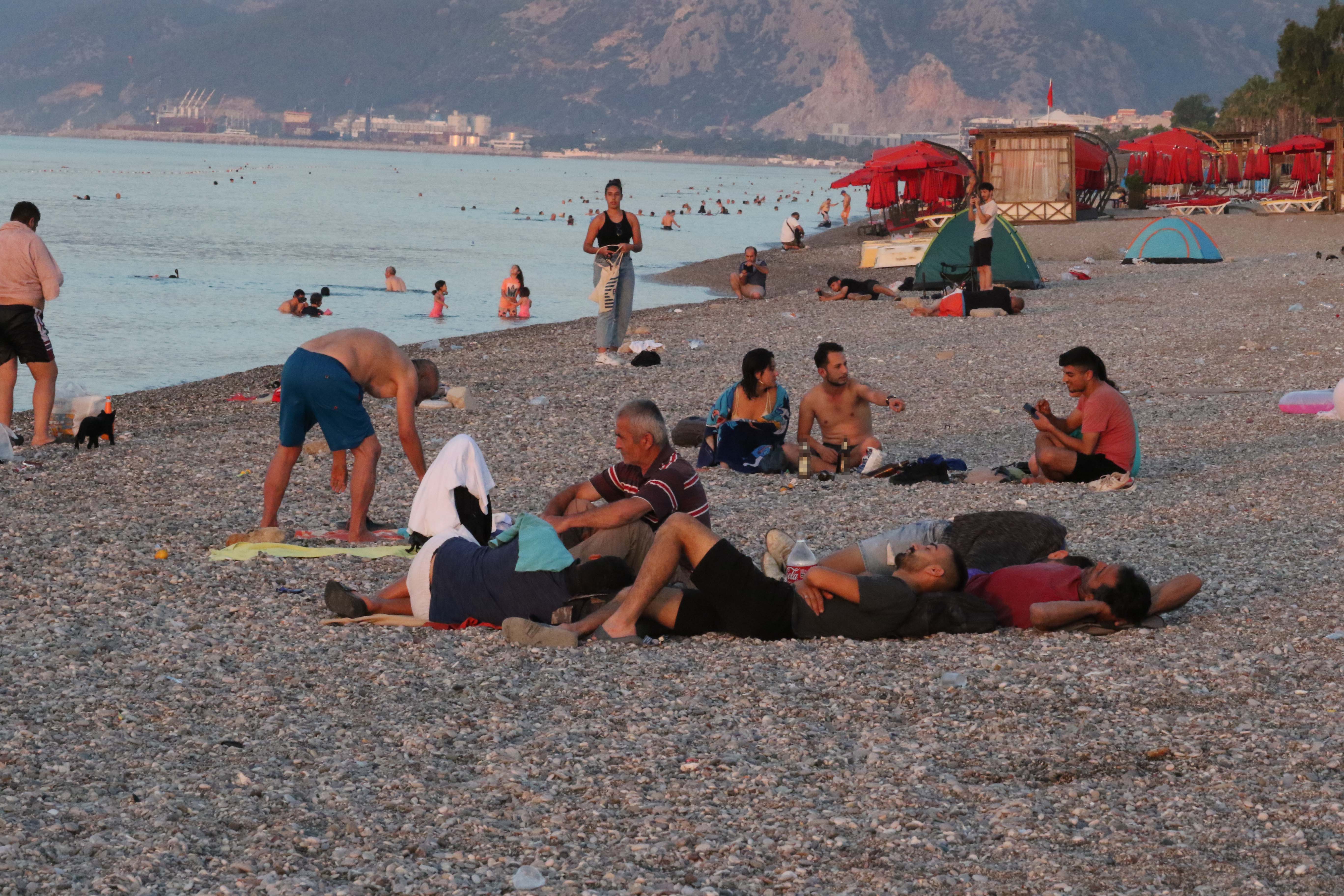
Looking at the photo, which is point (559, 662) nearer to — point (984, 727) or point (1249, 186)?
point (984, 727)

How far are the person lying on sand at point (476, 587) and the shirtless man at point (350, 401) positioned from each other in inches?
56.0

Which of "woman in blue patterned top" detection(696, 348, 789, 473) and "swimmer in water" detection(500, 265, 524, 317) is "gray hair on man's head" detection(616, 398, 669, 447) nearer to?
"woman in blue patterned top" detection(696, 348, 789, 473)

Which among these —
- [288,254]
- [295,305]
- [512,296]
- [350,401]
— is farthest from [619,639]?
[288,254]

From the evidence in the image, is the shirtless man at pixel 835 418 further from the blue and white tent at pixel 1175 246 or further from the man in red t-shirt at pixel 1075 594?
the blue and white tent at pixel 1175 246

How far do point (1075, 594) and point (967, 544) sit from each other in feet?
2.49

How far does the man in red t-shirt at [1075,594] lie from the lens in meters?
5.73

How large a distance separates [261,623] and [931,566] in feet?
9.66

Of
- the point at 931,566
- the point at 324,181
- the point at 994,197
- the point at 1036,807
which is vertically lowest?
the point at 1036,807

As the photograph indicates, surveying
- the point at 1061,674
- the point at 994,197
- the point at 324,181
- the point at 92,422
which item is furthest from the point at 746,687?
the point at 324,181

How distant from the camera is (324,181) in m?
103

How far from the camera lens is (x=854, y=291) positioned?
21.9m

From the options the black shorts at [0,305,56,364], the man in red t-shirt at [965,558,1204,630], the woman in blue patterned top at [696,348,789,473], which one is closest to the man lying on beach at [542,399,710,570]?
the man in red t-shirt at [965,558,1204,630]

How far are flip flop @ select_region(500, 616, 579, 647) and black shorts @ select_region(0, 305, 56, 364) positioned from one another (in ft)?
20.0

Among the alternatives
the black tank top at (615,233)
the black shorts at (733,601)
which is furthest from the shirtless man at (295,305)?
the black shorts at (733,601)
